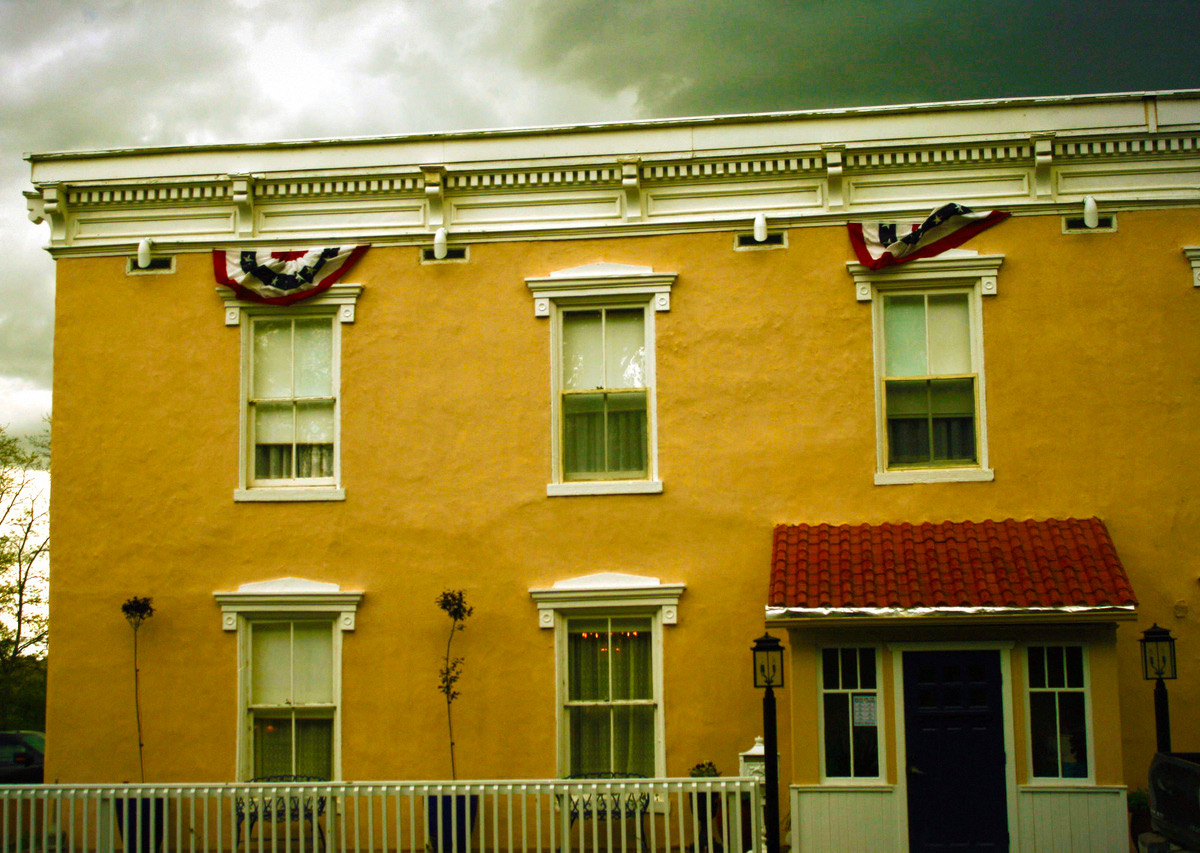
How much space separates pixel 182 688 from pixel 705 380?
20.4 ft

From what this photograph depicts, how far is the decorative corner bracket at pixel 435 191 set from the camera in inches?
458

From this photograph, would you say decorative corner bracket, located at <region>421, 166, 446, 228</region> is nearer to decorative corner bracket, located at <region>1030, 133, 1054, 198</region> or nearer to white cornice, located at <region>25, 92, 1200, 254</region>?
white cornice, located at <region>25, 92, 1200, 254</region>

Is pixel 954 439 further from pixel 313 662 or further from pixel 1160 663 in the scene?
pixel 313 662

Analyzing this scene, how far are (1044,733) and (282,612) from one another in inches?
291

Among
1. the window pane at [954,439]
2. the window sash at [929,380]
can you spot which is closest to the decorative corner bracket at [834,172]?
the window sash at [929,380]

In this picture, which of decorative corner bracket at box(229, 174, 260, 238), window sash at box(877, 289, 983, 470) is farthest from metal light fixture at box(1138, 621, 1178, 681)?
decorative corner bracket at box(229, 174, 260, 238)

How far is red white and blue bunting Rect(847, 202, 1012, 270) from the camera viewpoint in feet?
36.4

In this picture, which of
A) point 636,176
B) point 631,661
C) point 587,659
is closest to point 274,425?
point 587,659

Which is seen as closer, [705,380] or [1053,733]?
[1053,733]

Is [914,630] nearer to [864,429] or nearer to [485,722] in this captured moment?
[864,429]

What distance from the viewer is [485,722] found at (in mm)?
11070

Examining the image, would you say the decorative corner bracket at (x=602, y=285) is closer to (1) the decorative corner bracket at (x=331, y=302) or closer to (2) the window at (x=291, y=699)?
(1) the decorative corner bracket at (x=331, y=302)

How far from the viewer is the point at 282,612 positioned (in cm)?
1137

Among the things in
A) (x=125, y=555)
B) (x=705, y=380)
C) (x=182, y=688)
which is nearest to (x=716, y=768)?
(x=705, y=380)
